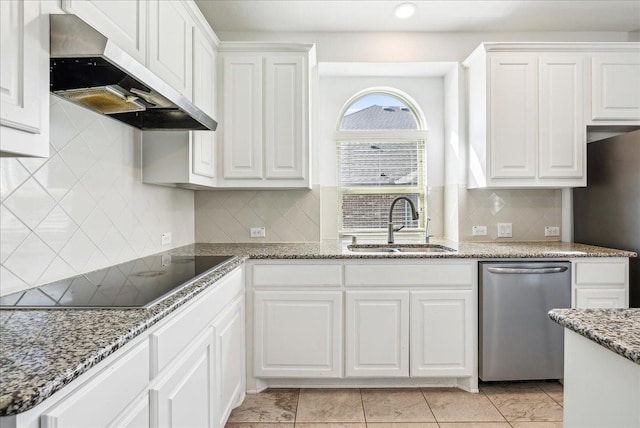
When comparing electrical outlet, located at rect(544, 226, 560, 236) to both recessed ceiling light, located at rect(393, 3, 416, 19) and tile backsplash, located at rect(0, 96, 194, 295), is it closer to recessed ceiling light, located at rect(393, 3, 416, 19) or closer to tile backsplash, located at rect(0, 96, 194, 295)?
recessed ceiling light, located at rect(393, 3, 416, 19)

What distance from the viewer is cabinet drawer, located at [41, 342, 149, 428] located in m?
0.76

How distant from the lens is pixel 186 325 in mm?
1421

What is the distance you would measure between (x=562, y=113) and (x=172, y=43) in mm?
2604

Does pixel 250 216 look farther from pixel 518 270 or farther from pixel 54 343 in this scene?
pixel 54 343

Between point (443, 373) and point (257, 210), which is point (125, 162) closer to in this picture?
point (257, 210)

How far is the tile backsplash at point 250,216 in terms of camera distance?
10.3 ft

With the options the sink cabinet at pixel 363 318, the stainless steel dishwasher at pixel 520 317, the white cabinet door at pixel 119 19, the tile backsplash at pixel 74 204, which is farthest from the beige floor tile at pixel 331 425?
the white cabinet door at pixel 119 19

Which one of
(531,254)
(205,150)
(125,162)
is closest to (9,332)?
(125,162)

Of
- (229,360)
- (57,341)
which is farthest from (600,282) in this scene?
(57,341)

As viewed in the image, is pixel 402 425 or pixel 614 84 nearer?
pixel 402 425

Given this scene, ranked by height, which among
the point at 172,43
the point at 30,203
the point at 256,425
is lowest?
the point at 256,425

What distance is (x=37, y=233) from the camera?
1481 mm

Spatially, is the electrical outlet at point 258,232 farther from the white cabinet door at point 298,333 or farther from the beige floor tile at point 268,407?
the beige floor tile at point 268,407

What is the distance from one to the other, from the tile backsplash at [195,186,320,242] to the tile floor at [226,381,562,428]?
3.80 ft
